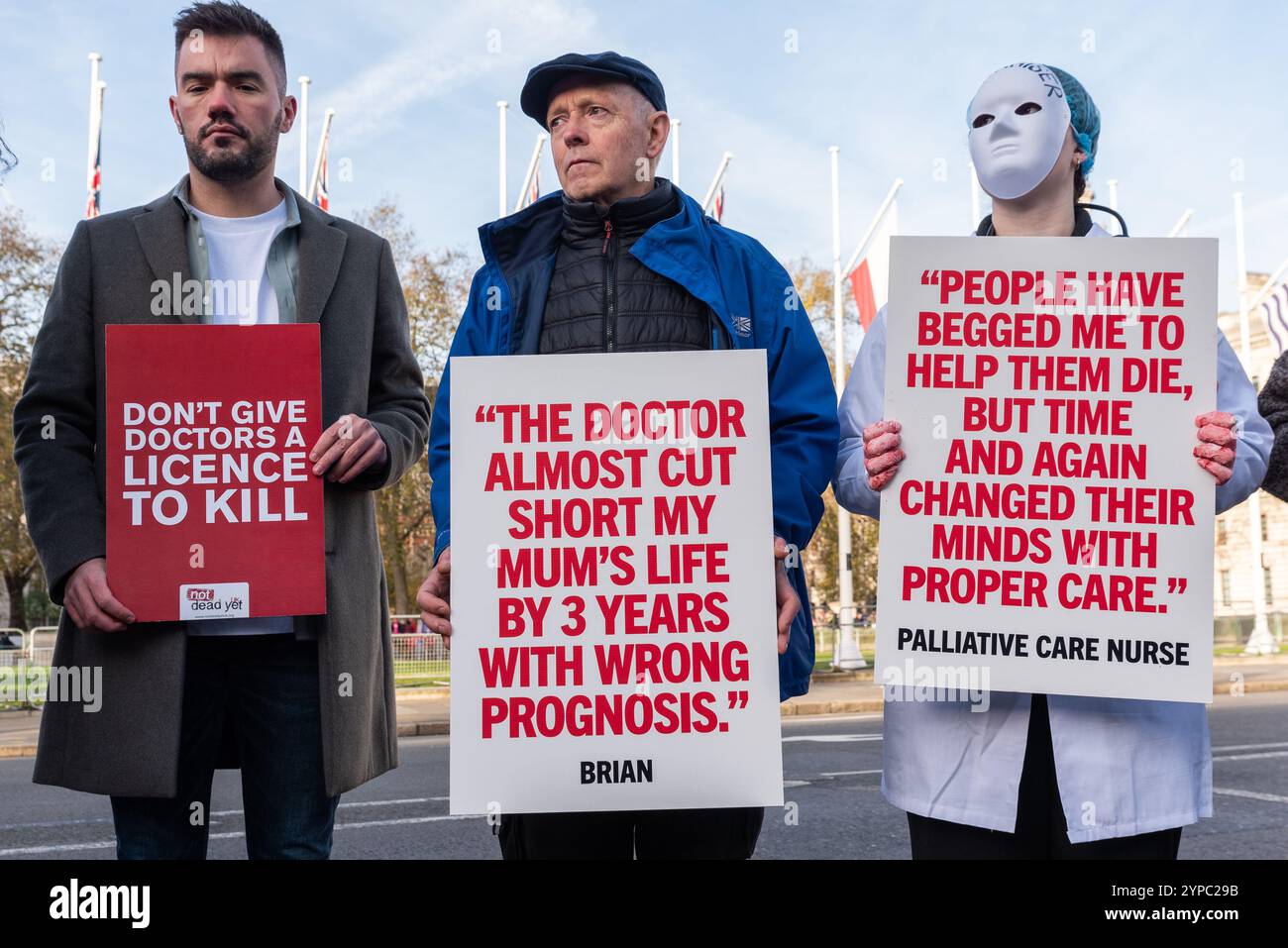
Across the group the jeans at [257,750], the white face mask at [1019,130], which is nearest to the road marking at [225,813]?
the jeans at [257,750]

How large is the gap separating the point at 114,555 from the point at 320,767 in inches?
24.4

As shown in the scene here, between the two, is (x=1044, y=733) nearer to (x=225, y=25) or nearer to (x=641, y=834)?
(x=641, y=834)

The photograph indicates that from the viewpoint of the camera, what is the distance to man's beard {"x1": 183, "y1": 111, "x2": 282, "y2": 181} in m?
2.72

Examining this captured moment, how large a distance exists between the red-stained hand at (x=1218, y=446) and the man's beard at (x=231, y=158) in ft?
6.83

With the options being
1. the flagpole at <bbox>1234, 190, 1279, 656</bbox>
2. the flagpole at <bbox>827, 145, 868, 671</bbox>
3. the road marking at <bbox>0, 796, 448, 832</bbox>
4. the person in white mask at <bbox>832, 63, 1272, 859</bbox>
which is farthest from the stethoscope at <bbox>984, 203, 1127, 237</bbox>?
the flagpole at <bbox>1234, 190, 1279, 656</bbox>

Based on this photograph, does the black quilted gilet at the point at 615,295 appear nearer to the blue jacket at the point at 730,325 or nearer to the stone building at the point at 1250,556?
the blue jacket at the point at 730,325

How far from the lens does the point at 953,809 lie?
249cm

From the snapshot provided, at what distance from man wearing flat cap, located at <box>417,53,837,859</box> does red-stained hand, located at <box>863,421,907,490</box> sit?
0.08 m

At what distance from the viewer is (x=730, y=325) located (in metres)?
2.57

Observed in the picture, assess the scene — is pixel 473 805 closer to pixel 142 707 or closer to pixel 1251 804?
pixel 142 707

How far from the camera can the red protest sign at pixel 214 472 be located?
2570 millimetres
